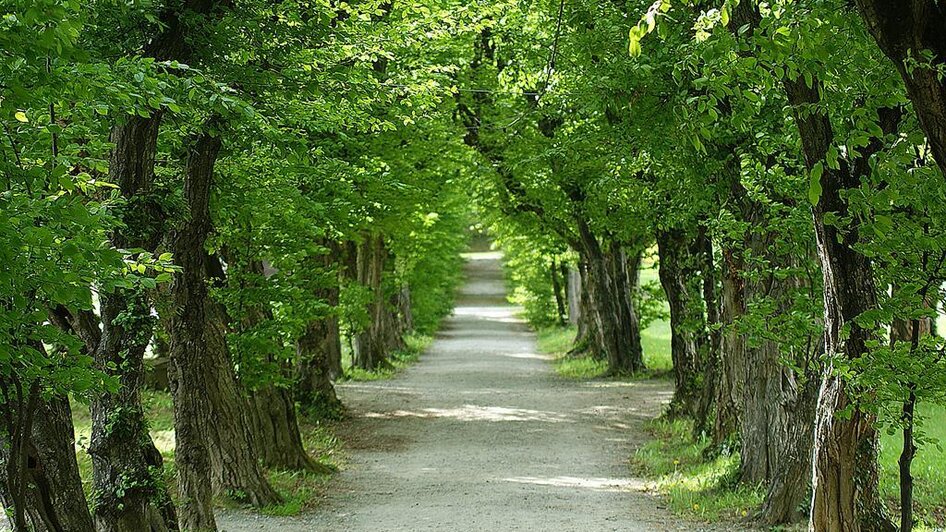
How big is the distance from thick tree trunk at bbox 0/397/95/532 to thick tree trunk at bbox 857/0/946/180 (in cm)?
489

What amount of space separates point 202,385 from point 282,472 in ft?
13.6

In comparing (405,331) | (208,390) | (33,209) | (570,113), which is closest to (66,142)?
(33,209)

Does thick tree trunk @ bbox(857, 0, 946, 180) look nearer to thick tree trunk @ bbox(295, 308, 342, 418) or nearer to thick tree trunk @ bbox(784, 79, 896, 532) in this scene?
thick tree trunk @ bbox(784, 79, 896, 532)

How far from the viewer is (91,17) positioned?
22.6 feet

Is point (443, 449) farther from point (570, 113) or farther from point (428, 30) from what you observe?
point (428, 30)

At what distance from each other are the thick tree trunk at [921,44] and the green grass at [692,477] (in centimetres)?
810

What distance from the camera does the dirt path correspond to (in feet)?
38.7

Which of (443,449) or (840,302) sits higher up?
(840,302)

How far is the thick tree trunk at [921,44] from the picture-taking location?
12.1ft

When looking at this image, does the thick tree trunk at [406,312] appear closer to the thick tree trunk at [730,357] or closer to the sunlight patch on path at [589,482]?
the sunlight patch on path at [589,482]

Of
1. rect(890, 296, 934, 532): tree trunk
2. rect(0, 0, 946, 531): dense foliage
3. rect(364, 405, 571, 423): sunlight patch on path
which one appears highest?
rect(0, 0, 946, 531): dense foliage

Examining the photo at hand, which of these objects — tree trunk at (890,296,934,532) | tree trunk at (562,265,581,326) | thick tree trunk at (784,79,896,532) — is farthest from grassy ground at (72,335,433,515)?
tree trunk at (562,265,581,326)

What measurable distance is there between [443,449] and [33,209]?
46.2 feet

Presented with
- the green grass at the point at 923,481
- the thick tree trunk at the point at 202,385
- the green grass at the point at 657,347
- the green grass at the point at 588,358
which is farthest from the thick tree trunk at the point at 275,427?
the green grass at the point at 588,358
